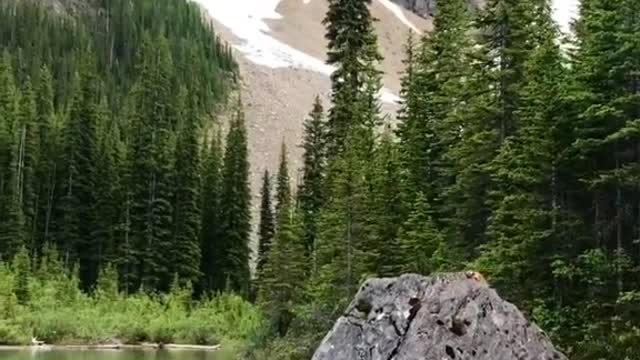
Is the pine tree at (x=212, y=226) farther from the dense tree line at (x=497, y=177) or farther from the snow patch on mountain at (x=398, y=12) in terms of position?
the snow patch on mountain at (x=398, y=12)

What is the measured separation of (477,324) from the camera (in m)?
10.8

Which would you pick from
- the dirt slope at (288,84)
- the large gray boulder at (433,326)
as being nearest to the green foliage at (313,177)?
the large gray boulder at (433,326)

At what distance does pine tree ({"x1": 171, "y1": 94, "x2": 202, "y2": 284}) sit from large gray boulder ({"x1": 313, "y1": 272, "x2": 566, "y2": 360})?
61.5m

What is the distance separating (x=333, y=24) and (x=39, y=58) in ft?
259

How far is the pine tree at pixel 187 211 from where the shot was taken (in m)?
75.4

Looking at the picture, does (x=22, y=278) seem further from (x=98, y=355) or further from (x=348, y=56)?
(x=348, y=56)

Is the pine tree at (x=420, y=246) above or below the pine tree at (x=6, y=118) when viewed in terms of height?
below

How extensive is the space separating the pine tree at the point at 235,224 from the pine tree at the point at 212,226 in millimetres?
298

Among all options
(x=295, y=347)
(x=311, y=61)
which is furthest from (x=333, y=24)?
(x=311, y=61)

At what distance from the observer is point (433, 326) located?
10.8 metres

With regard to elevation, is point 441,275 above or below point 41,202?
below

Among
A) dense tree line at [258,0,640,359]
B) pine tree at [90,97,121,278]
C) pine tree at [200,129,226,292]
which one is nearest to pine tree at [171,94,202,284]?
pine tree at [200,129,226,292]

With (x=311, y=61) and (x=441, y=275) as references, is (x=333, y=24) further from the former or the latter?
(x=311, y=61)

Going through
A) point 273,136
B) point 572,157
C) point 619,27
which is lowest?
point 572,157
